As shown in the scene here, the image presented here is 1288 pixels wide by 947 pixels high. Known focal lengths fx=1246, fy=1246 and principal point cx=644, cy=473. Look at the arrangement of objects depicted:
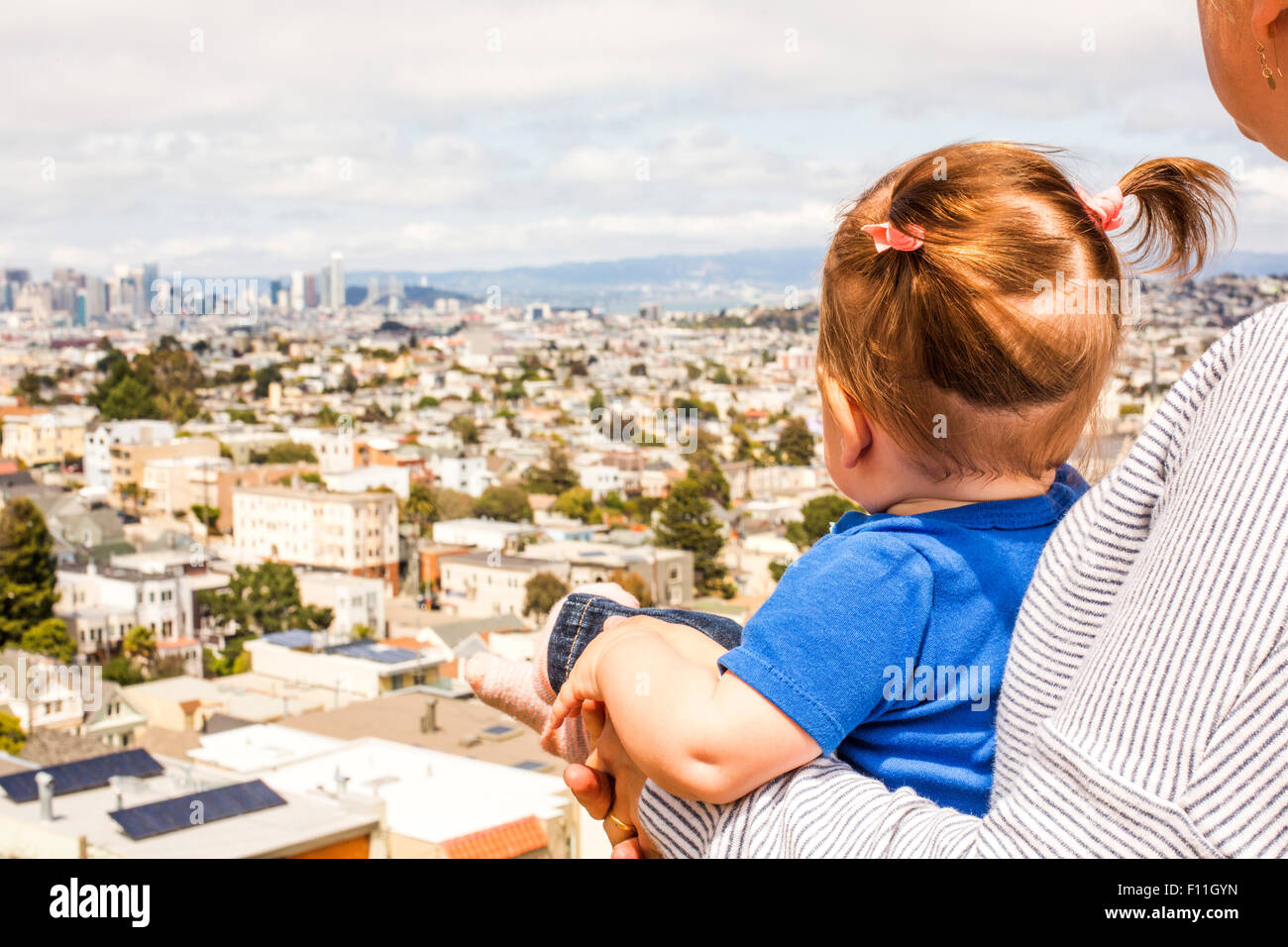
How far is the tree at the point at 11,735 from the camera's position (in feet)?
33.6

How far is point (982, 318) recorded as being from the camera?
0.48m

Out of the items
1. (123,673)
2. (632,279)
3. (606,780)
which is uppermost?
(632,279)

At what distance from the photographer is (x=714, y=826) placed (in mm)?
442

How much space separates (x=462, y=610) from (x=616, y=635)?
15.5 m

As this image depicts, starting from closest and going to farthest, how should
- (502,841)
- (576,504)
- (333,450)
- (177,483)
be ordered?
(502,841) → (576,504) → (177,483) → (333,450)

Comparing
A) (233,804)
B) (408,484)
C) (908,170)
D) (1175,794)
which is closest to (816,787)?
(1175,794)

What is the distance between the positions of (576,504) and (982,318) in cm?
1894

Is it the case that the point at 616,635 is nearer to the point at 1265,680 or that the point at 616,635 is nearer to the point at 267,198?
the point at 1265,680

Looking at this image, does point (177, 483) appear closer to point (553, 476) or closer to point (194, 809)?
point (553, 476)

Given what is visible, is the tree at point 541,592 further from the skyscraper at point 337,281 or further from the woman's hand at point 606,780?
the skyscraper at point 337,281

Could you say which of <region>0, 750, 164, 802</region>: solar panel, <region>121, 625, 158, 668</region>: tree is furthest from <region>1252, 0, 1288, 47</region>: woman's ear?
<region>121, 625, 158, 668</region>: tree

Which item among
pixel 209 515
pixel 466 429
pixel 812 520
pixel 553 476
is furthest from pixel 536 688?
pixel 466 429

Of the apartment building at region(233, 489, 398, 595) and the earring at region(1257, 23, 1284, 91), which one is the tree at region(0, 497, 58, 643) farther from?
the earring at region(1257, 23, 1284, 91)

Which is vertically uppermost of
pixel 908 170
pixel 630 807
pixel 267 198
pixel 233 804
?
pixel 267 198
